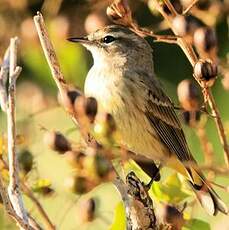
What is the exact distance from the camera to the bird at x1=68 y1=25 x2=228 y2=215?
375 cm

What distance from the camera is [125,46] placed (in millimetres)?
4227

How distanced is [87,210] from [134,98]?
182cm

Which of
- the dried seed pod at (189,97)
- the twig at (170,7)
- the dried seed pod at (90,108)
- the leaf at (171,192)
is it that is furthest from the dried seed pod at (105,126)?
the leaf at (171,192)

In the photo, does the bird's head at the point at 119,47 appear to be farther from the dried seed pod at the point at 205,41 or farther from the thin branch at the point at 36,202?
the dried seed pod at the point at 205,41

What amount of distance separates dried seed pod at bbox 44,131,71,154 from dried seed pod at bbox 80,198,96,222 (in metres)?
0.18

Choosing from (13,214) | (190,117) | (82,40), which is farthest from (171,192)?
(82,40)

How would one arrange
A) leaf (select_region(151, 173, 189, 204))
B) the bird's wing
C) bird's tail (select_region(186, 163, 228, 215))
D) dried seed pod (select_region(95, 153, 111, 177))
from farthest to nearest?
1. the bird's wing
2. bird's tail (select_region(186, 163, 228, 215))
3. leaf (select_region(151, 173, 189, 204))
4. dried seed pod (select_region(95, 153, 111, 177))

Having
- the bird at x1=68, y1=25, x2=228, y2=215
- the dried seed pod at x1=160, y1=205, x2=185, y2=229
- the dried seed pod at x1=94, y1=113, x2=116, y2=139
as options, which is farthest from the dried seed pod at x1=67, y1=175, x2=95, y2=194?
the bird at x1=68, y1=25, x2=228, y2=215

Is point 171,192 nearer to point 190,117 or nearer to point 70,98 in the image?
point 190,117

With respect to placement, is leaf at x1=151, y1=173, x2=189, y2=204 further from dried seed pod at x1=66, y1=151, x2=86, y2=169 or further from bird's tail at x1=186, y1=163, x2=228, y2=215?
dried seed pod at x1=66, y1=151, x2=86, y2=169

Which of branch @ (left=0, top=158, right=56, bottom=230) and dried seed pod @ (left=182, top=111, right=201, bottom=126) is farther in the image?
dried seed pod @ (left=182, top=111, right=201, bottom=126)

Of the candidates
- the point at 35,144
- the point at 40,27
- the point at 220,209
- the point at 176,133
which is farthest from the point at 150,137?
the point at 40,27

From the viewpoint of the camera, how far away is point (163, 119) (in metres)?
3.93

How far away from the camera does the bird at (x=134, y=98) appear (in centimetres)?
375
